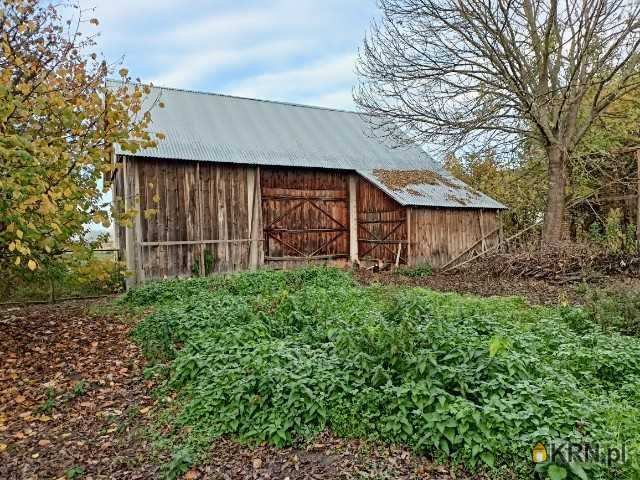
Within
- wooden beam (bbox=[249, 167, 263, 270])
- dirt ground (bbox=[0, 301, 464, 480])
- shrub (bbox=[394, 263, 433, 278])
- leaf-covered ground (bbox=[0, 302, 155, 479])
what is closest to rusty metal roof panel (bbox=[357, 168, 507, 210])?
shrub (bbox=[394, 263, 433, 278])

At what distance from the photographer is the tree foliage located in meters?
4.35

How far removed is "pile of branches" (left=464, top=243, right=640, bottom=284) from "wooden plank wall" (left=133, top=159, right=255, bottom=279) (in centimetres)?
795

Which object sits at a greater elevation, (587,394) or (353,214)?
(353,214)

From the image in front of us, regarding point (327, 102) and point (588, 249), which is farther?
point (327, 102)

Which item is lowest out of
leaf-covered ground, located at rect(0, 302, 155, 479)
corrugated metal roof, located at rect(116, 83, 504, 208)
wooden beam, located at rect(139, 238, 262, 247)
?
leaf-covered ground, located at rect(0, 302, 155, 479)

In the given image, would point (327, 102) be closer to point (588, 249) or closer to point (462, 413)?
point (588, 249)

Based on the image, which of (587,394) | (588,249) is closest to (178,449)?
(587,394)

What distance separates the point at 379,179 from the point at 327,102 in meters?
6.36

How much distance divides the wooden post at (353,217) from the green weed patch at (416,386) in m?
10.0

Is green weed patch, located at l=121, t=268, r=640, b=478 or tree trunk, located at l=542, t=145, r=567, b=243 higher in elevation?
tree trunk, located at l=542, t=145, r=567, b=243

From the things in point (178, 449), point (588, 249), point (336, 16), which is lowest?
point (178, 449)

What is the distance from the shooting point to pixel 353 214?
53.5 ft

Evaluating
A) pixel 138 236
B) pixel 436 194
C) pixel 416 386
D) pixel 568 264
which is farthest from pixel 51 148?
pixel 436 194

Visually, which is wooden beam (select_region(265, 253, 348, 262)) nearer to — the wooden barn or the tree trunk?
the wooden barn
